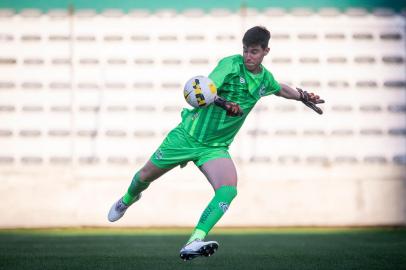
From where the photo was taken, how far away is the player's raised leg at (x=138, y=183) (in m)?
6.35

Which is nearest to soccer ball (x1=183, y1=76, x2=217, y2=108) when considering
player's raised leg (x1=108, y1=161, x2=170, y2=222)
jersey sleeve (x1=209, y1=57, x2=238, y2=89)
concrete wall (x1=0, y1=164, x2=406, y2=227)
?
jersey sleeve (x1=209, y1=57, x2=238, y2=89)

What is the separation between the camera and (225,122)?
594 cm

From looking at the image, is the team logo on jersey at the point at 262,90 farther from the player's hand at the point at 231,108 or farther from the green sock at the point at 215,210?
the green sock at the point at 215,210

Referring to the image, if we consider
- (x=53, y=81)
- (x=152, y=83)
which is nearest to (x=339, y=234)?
(x=152, y=83)

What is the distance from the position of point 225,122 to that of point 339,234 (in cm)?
446

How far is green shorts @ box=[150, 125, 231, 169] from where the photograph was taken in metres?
5.95

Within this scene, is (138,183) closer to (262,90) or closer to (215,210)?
(215,210)

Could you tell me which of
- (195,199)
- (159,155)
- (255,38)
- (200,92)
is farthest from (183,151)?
(195,199)

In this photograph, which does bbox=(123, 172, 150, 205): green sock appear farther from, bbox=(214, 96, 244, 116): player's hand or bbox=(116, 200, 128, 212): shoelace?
bbox=(214, 96, 244, 116): player's hand

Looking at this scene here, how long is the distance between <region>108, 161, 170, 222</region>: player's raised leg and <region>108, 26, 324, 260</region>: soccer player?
0.08ft

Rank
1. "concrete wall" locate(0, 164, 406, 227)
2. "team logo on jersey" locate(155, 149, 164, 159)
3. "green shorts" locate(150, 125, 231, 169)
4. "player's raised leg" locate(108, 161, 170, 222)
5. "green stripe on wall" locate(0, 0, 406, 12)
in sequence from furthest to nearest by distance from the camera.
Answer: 1. "green stripe on wall" locate(0, 0, 406, 12)
2. "concrete wall" locate(0, 164, 406, 227)
3. "player's raised leg" locate(108, 161, 170, 222)
4. "team logo on jersey" locate(155, 149, 164, 159)
5. "green shorts" locate(150, 125, 231, 169)

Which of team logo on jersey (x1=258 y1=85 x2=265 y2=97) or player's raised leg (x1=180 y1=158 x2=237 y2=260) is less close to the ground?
team logo on jersey (x1=258 y1=85 x2=265 y2=97)

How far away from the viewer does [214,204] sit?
5.60 m

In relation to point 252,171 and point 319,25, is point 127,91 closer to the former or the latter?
point 252,171
